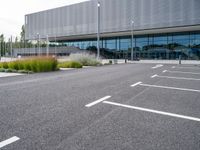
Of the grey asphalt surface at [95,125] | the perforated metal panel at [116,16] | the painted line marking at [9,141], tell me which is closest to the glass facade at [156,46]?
the perforated metal panel at [116,16]

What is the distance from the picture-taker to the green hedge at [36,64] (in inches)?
692

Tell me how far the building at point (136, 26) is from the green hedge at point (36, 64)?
28.1m

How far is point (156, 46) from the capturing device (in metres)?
49.4

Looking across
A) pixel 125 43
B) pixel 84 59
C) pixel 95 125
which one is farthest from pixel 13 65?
pixel 125 43

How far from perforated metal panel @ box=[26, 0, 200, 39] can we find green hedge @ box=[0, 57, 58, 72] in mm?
30770

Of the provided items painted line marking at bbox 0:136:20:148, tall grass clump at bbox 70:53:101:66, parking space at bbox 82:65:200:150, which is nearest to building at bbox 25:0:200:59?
tall grass clump at bbox 70:53:101:66

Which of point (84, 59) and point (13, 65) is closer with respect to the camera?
point (13, 65)

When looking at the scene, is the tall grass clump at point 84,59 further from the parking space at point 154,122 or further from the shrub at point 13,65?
the parking space at point 154,122

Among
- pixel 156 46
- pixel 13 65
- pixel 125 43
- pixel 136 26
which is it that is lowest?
pixel 13 65

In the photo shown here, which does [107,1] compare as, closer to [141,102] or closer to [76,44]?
[76,44]

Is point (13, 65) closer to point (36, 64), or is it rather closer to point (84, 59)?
point (36, 64)

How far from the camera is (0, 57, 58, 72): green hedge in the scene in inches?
692

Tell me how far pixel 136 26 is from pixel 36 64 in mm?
33128

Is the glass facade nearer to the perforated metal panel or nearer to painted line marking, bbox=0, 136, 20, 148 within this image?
the perforated metal panel
